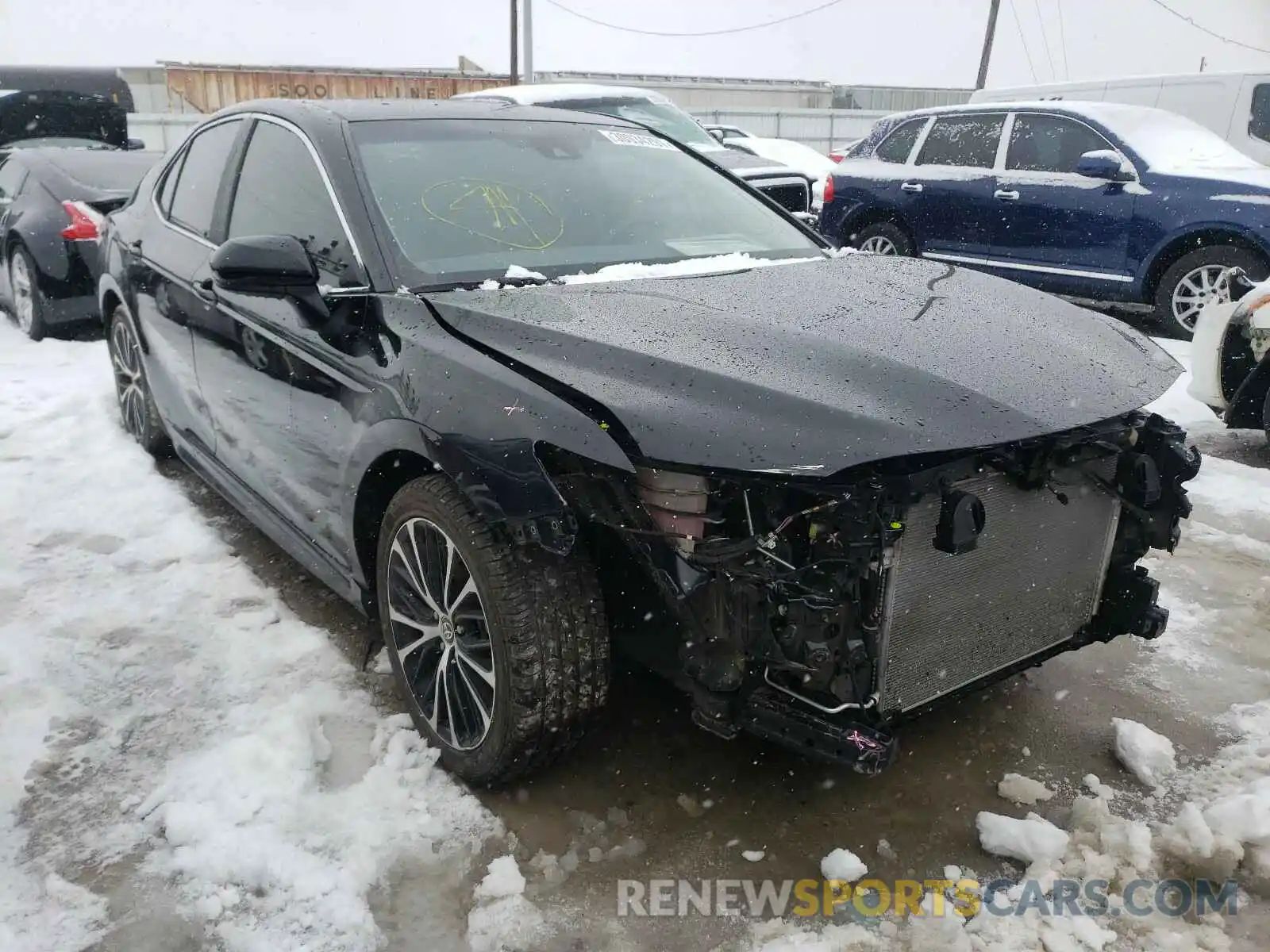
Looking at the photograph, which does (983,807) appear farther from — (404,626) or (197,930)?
(197,930)

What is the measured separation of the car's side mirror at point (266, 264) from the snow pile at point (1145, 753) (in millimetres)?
2453

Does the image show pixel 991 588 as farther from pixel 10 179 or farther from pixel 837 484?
pixel 10 179

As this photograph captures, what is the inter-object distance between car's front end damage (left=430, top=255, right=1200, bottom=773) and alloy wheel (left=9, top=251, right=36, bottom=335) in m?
6.07

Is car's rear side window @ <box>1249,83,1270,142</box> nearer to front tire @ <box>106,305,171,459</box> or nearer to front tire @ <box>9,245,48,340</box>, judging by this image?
front tire @ <box>106,305,171,459</box>

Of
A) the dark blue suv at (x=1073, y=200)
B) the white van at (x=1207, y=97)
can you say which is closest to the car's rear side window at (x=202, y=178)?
the dark blue suv at (x=1073, y=200)

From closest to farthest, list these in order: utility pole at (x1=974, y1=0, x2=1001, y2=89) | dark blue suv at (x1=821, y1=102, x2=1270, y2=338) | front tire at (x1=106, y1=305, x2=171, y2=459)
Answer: front tire at (x1=106, y1=305, x2=171, y2=459)
dark blue suv at (x1=821, y1=102, x2=1270, y2=338)
utility pole at (x1=974, y1=0, x2=1001, y2=89)

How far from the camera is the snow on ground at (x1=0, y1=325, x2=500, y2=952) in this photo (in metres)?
2.17

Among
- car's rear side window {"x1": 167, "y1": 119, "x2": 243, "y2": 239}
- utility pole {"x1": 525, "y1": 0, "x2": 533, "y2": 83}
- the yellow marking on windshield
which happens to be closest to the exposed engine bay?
the yellow marking on windshield

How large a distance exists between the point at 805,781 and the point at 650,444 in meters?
1.11

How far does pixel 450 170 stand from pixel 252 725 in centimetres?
169

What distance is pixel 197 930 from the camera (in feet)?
6.86

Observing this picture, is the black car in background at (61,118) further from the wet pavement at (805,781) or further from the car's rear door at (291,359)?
the wet pavement at (805,781)

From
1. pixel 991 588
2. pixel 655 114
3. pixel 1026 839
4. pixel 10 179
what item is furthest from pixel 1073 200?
pixel 10 179

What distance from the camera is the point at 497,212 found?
2.93 meters
